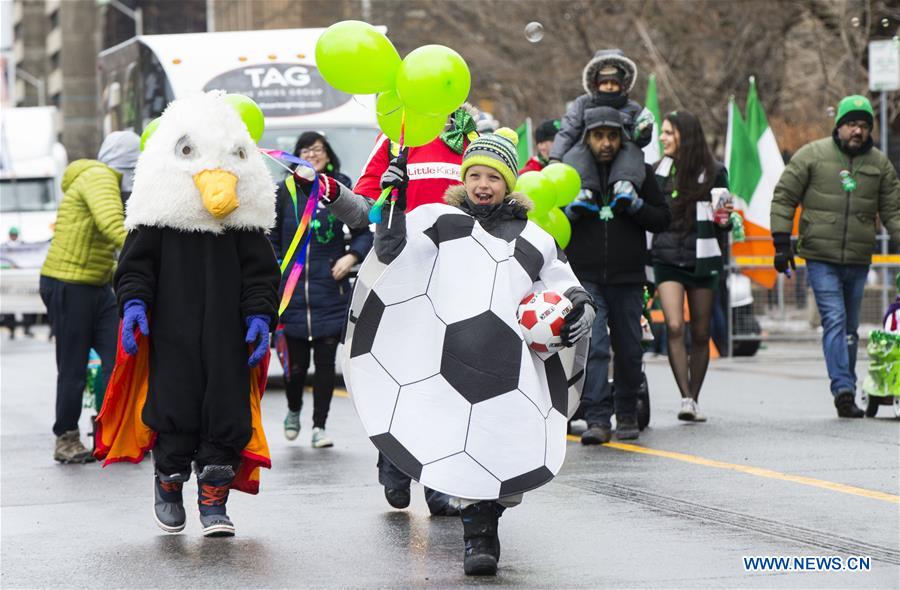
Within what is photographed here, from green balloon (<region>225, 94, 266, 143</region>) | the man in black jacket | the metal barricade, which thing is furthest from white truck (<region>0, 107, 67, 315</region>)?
green balloon (<region>225, 94, 266, 143</region>)

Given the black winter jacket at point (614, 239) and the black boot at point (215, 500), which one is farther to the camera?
the black winter jacket at point (614, 239)

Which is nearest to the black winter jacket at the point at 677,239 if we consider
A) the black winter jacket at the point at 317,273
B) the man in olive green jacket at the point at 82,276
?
the black winter jacket at the point at 317,273

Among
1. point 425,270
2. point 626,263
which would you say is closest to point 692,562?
point 425,270

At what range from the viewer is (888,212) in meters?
11.3

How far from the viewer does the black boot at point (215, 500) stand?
6945 millimetres

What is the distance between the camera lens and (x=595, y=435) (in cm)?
976

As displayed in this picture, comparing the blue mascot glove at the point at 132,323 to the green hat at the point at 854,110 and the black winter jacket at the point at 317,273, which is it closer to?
the black winter jacket at the point at 317,273

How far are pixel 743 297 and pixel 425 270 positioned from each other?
1293 cm

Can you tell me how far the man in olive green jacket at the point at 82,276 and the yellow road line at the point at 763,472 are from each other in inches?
120

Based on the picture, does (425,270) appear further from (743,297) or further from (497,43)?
(497,43)

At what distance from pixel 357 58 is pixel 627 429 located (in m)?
4.19

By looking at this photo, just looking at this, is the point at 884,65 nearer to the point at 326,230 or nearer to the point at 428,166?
the point at 326,230

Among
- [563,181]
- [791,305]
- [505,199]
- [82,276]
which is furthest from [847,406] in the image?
[791,305]

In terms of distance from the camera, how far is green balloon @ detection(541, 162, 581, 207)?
357 inches
